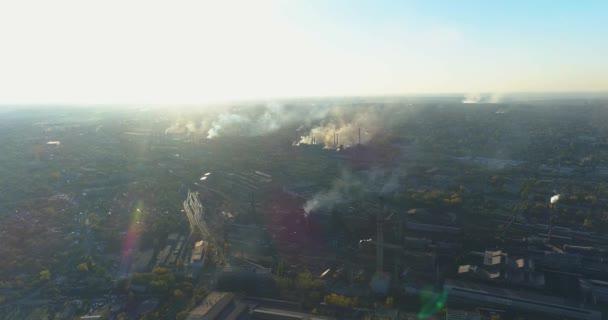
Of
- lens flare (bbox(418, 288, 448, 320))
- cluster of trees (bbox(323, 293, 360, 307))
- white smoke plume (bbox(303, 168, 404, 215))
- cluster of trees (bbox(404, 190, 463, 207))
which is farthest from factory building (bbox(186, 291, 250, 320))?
cluster of trees (bbox(404, 190, 463, 207))

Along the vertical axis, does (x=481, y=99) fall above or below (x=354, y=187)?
above

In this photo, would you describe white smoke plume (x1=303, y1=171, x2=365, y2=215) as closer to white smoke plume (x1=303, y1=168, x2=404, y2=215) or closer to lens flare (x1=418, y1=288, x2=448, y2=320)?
white smoke plume (x1=303, y1=168, x2=404, y2=215)

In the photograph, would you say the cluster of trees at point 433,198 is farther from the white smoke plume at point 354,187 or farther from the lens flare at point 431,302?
the lens flare at point 431,302

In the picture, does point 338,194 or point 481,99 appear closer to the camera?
point 338,194

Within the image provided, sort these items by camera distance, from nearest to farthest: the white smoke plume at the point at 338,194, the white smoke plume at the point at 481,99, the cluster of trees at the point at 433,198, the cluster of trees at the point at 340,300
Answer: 1. the cluster of trees at the point at 340,300
2. the white smoke plume at the point at 338,194
3. the cluster of trees at the point at 433,198
4. the white smoke plume at the point at 481,99

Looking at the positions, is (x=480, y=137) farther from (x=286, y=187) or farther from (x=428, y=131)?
(x=286, y=187)

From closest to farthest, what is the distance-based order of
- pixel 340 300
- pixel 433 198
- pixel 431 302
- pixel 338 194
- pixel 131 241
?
pixel 340 300
pixel 431 302
pixel 131 241
pixel 433 198
pixel 338 194

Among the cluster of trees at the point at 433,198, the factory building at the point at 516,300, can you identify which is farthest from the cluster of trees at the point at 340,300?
the cluster of trees at the point at 433,198

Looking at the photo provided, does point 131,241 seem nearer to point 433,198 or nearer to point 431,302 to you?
point 431,302

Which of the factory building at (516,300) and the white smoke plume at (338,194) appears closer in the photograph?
the factory building at (516,300)

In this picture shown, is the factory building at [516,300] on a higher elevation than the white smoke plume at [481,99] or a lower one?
lower

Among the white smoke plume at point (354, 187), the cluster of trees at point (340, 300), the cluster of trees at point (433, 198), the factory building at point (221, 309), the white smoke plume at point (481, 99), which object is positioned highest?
the white smoke plume at point (481, 99)

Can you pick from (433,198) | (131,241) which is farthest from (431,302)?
(131,241)

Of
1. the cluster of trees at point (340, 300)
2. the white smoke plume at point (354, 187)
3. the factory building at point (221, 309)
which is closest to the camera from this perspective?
the factory building at point (221, 309)
